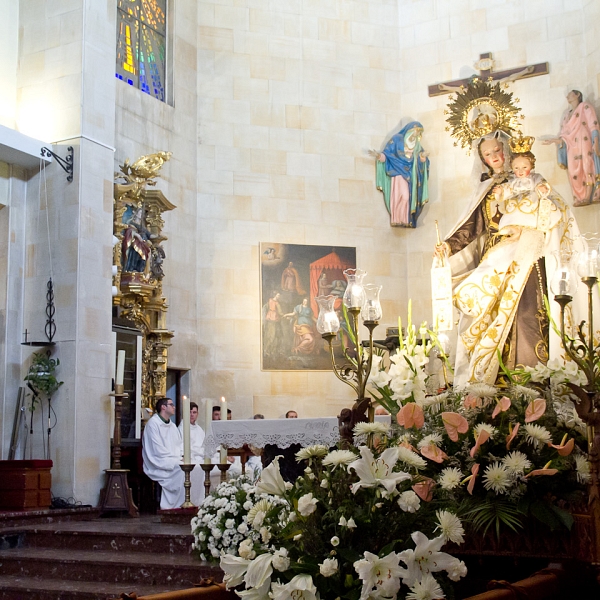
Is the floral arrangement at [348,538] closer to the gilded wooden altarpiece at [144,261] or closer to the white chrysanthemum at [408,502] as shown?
the white chrysanthemum at [408,502]

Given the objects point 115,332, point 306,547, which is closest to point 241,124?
point 115,332

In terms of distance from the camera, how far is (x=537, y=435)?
333 cm

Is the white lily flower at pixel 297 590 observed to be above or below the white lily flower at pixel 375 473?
below

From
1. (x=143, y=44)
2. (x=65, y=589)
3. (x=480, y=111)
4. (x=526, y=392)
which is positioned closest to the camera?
(x=526, y=392)

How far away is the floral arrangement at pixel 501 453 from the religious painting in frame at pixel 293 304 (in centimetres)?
1024

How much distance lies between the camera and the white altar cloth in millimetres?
8055

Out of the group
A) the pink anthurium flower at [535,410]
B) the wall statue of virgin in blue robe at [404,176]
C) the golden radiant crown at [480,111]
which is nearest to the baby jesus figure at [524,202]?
the golden radiant crown at [480,111]

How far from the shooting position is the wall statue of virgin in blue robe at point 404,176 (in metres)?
14.8

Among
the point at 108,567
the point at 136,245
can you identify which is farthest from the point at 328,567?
the point at 136,245

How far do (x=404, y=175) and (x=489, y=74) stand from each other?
7.28 ft

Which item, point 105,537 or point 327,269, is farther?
point 327,269

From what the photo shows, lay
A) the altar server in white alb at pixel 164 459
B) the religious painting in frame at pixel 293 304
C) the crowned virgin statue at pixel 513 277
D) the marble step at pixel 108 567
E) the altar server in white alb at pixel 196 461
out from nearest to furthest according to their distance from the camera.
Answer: the marble step at pixel 108 567 → the altar server in white alb at pixel 164 459 → the altar server in white alb at pixel 196 461 → the crowned virgin statue at pixel 513 277 → the religious painting in frame at pixel 293 304

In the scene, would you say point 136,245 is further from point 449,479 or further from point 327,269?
point 449,479

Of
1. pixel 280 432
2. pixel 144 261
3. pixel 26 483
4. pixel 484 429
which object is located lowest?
pixel 26 483
